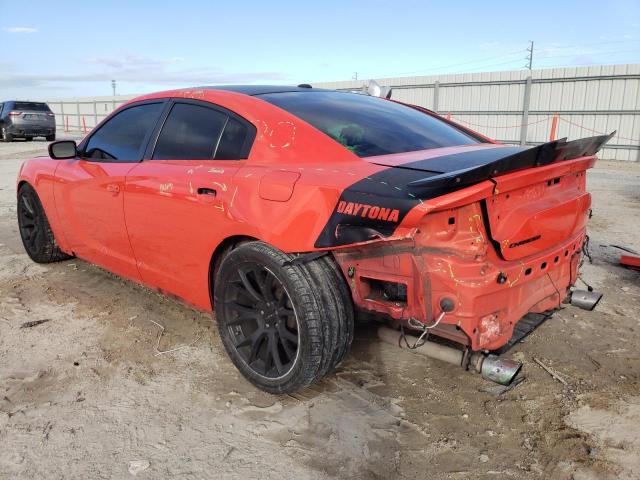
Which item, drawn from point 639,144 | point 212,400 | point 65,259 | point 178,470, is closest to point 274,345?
point 212,400

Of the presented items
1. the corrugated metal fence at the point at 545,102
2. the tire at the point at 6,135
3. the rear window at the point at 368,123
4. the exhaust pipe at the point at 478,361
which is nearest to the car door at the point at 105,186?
the rear window at the point at 368,123

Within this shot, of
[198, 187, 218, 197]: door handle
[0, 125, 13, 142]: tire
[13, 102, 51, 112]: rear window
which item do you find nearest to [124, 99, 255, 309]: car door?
[198, 187, 218, 197]: door handle

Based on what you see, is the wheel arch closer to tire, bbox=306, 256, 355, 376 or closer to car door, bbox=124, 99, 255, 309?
car door, bbox=124, 99, 255, 309

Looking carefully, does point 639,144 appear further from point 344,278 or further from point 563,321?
point 344,278

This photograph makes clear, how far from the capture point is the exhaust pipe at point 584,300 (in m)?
3.00

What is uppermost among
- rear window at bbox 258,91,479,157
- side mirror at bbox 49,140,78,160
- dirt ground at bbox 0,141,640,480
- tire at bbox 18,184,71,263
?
rear window at bbox 258,91,479,157

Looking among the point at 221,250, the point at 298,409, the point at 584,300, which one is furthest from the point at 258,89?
the point at 584,300

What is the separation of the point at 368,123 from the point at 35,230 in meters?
3.40

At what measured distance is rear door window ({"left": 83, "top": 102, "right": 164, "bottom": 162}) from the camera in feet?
11.4

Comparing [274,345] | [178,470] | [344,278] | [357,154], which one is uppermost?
[357,154]

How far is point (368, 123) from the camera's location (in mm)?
2963

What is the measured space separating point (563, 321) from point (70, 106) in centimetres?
4335

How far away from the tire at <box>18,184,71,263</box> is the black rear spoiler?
378 cm

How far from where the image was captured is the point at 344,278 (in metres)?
2.50
